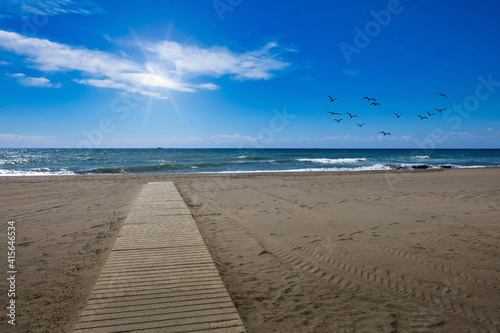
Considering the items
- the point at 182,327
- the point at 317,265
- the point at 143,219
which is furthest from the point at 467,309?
the point at 143,219

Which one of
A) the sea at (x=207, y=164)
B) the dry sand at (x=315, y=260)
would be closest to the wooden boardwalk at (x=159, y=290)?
the dry sand at (x=315, y=260)

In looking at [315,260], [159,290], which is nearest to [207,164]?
A: [315,260]

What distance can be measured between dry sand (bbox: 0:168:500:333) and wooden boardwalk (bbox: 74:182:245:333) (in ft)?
1.17

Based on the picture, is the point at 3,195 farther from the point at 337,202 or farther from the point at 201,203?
the point at 337,202

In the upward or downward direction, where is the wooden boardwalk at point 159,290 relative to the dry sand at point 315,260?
upward

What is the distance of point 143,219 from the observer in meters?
7.83

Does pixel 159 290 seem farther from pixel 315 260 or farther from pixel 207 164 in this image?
pixel 207 164

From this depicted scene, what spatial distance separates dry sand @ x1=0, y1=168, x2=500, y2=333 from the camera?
3758 millimetres

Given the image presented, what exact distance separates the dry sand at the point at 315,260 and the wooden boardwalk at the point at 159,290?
36cm

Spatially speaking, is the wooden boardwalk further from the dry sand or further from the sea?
the sea

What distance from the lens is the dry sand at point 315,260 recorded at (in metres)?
3.76

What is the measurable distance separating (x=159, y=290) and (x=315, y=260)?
3.06m

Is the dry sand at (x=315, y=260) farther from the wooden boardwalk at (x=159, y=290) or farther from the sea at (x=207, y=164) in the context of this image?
the sea at (x=207, y=164)

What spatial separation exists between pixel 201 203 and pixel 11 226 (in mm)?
5795
